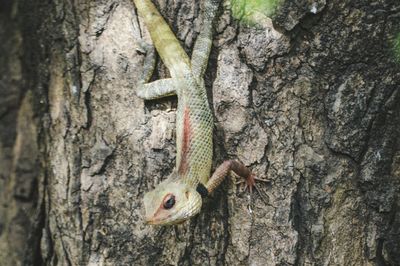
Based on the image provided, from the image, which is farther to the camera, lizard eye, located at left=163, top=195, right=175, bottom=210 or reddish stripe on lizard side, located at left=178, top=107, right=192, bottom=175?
reddish stripe on lizard side, located at left=178, top=107, right=192, bottom=175

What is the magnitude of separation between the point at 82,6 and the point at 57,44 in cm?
32

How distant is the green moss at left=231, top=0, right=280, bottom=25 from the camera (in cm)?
326

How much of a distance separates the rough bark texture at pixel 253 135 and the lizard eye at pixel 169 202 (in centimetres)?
22

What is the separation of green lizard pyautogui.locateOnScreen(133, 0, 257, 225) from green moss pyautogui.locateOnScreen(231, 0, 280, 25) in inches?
4.8

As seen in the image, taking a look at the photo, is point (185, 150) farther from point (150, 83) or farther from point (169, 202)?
point (150, 83)

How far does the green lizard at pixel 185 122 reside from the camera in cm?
330

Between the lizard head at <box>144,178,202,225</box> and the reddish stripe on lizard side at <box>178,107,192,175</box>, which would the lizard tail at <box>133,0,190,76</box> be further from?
the lizard head at <box>144,178,202,225</box>

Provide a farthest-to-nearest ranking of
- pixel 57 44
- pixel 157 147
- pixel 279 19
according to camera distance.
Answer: pixel 57 44 < pixel 157 147 < pixel 279 19

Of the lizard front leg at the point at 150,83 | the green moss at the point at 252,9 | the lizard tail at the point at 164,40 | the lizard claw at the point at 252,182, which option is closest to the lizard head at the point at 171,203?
the lizard claw at the point at 252,182

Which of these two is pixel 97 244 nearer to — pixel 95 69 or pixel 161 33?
pixel 95 69

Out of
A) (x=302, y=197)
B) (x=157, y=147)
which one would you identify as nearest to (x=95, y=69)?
(x=157, y=147)

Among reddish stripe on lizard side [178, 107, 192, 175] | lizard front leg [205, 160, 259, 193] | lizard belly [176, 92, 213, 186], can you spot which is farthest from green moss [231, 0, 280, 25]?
lizard front leg [205, 160, 259, 193]

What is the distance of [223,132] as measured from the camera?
135 inches

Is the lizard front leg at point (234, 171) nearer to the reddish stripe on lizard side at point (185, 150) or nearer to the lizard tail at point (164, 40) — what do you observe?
the reddish stripe on lizard side at point (185, 150)
